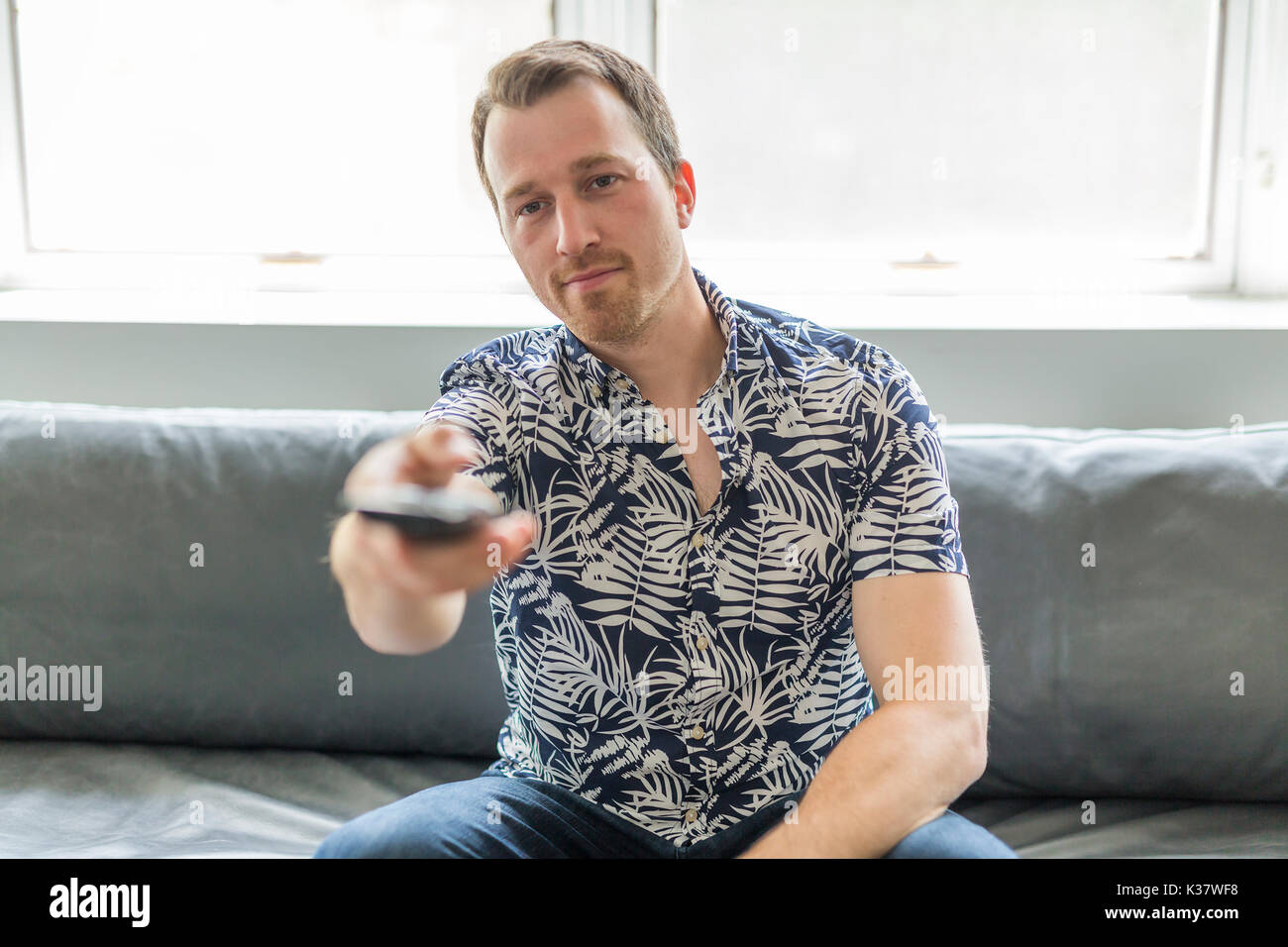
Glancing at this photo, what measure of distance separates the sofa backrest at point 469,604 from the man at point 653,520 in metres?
0.31

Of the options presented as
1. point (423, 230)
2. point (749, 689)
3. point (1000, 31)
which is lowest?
point (749, 689)

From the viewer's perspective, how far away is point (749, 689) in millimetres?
1099

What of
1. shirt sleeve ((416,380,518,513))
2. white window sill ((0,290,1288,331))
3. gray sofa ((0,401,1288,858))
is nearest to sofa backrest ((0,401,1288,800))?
gray sofa ((0,401,1288,858))

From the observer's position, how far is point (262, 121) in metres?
1.85

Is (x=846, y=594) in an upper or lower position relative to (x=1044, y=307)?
lower

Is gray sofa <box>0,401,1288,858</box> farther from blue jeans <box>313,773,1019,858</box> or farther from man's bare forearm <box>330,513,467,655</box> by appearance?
man's bare forearm <box>330,513,467,655</box>

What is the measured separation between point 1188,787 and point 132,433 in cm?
144

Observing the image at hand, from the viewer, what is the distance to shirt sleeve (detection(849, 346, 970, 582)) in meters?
1.03

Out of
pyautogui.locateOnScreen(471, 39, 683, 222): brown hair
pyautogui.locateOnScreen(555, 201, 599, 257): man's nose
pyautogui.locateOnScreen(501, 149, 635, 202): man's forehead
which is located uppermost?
pyautogui.locateOnScreen(471, 39, 683, 222): brown hair

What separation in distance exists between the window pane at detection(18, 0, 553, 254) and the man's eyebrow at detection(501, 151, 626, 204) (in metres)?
0.76
